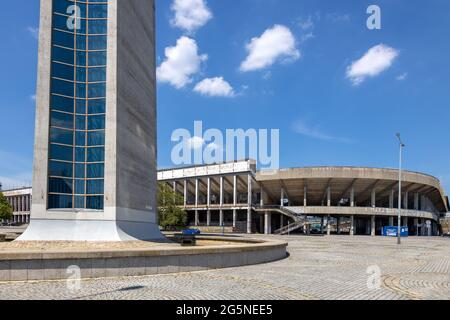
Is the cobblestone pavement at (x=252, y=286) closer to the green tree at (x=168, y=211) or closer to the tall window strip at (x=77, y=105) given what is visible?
the tall window strip at (x=77, y=105)

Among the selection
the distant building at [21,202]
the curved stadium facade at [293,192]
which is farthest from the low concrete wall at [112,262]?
the distant building at [21,202]

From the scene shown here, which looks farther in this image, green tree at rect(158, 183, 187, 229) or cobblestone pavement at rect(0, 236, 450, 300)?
green tree at rect(158, 183, 187, 229)

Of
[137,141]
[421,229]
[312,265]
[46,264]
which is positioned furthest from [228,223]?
[46,264]

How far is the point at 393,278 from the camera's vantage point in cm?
1362

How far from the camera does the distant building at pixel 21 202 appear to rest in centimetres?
12081

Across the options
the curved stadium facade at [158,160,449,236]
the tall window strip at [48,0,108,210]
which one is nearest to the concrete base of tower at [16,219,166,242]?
the tall window strip at [48,0,108,210]

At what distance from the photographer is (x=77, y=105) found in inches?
1061

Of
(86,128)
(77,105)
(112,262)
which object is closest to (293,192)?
(86,128)

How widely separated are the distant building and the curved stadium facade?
58.0 metres

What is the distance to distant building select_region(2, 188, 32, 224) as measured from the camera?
396 feet

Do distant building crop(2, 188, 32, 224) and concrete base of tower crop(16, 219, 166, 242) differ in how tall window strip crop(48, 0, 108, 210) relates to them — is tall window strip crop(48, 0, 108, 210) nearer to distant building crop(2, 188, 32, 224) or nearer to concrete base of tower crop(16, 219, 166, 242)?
concrete base of tower crop(16, 219, 166, 242)

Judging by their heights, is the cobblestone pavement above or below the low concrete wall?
below

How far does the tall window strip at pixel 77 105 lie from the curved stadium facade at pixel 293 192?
44.7 meters

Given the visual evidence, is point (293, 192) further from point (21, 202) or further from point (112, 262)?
point (21, 202)
